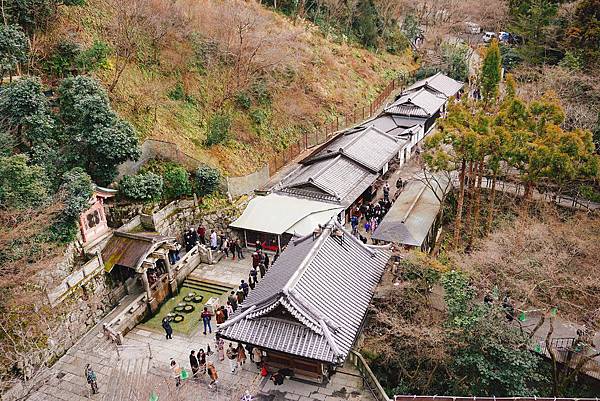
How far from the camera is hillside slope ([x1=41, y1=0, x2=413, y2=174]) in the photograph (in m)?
32.2

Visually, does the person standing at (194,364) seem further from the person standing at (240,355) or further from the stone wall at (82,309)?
the stone wall at (82,309)

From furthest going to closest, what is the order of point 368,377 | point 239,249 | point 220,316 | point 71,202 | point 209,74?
point 209,74
point 239,249
point 220,316
point 71,202
point 368,377

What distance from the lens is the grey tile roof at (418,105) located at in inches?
1662

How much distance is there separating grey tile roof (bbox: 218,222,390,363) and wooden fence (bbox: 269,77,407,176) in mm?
16134

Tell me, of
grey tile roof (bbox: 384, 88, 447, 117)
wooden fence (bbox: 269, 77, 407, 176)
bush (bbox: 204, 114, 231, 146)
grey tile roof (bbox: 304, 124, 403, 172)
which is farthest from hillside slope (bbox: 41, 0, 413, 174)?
grey tile roof (bbox: 384, 88, 447, 117)

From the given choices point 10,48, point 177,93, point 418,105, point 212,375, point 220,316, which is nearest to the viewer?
point 212,375

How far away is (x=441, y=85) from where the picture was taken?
4894cm

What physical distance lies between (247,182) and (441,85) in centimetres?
2648

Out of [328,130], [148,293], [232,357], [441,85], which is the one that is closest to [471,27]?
[441,85]

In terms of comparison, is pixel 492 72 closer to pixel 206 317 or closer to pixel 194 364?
pixel 206 317

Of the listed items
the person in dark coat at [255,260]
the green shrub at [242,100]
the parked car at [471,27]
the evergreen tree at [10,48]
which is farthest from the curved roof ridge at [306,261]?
the parked car at [471,27]

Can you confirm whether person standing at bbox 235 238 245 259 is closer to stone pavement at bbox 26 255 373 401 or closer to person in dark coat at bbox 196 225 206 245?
person in dark coat at bbox 196 225 206 245

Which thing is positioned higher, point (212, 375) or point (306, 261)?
point (306, 261)

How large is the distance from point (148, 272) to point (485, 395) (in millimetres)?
16806
